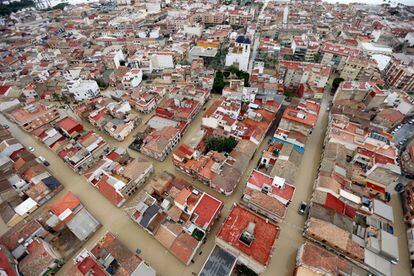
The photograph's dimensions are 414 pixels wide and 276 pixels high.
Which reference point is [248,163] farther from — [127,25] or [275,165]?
[127,25]

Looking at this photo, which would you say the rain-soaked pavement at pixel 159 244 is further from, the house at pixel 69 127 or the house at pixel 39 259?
the house at pixel 69 127

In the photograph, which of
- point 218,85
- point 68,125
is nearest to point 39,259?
point 68,125

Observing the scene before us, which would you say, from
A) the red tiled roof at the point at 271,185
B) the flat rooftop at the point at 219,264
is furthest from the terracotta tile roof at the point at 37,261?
the red tiled roof at the point at 271,185

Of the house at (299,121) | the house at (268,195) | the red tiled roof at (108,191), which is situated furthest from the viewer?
the house at (299,121)

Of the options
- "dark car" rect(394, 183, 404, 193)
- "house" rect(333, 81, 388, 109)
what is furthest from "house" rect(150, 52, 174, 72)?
"dark car" rect(394, 183, 404, 193)

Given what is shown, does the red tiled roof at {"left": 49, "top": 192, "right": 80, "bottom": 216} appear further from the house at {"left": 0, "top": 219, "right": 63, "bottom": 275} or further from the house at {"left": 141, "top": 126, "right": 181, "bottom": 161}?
the house at {"left": 141, "top": 126, "right": 181, "bottom": 161}

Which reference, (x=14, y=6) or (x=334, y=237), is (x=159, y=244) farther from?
(x=14, y=6)
